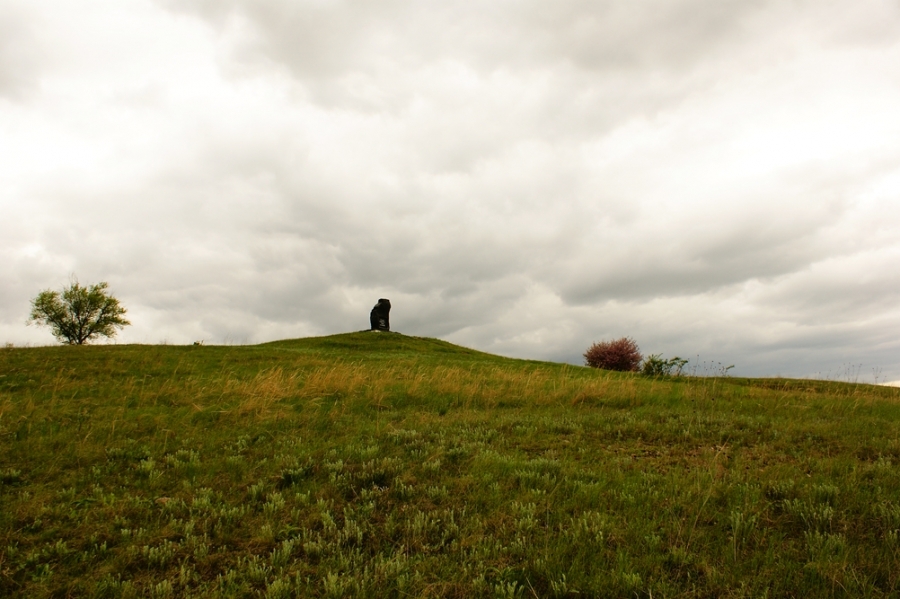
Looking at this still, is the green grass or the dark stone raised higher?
the dark stone

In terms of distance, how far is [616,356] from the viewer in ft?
165

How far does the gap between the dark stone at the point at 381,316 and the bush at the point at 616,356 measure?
81.9ft

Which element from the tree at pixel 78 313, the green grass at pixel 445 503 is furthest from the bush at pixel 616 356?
the tree at pixel 78 313

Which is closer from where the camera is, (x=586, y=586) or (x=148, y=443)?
(x=586, y=586)

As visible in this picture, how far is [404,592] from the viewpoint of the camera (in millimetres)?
4832

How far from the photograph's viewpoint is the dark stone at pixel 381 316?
58.5 metres

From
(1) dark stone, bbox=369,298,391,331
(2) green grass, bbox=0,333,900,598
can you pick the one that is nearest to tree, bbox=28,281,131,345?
(1) dark stone, bbox=369,298,391,331

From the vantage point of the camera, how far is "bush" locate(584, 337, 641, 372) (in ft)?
164

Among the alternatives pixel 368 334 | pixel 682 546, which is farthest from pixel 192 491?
pixel 368 334

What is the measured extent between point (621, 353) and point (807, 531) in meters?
47.0

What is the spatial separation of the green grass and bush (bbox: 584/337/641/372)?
123ft

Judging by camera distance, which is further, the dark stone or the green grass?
the dark stone

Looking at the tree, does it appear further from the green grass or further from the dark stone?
the green grass

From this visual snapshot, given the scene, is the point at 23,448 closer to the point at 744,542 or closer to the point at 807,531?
the point at 744,542
